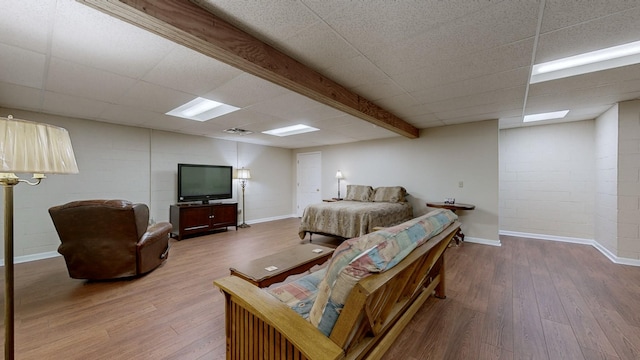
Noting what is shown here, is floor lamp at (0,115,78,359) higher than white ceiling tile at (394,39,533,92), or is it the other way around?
white ceiling tile at (394,39,533,92)

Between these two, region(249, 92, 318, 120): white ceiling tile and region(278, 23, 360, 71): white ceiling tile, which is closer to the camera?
region(278, 23, 360, 71): white ceiling tile

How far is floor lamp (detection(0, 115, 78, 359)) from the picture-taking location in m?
0.89

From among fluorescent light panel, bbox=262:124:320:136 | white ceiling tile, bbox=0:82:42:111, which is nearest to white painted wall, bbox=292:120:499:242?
fluorescent light panel, bbox=262:124:320:136

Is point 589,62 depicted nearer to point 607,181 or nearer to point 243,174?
point 607,181

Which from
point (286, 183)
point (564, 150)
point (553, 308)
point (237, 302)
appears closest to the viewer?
point (237, 302)

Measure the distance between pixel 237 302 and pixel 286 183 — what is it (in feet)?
21.4

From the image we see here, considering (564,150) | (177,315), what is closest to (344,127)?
(177,315)

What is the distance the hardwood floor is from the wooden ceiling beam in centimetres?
216

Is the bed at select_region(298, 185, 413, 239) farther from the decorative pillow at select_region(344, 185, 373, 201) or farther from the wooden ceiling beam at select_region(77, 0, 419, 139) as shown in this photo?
the wooden ceiling beam at select_region(77, 0, 419, 139)

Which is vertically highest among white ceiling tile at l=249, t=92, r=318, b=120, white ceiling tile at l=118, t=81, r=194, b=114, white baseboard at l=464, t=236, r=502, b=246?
white ceiling tile at l=249, t=92, r=318, b=120

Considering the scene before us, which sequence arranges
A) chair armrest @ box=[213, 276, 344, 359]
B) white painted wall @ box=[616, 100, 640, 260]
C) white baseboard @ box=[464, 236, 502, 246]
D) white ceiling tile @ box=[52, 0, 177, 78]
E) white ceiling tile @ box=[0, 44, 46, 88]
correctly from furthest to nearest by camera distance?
white baseboard @ box=[464, 236, 502, 246] → white painted wall @ box=[616, 100, 640, 260] → white ceiling tile @ box=[0, 44, 46, 88] → white ceiling tile @ box=[52, 0, 177, 78] → chair armrest @ box=[213, 276, 344, 359]

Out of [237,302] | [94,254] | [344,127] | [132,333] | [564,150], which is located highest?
[344,127]

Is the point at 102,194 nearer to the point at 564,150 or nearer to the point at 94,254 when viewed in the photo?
the point at 94,254

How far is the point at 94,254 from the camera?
2.77m
